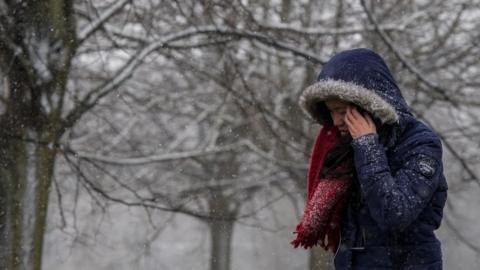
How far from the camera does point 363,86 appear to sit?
8.91 ft

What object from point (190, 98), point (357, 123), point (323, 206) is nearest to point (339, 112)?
point (357, 123)

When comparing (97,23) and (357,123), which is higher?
(97,23)

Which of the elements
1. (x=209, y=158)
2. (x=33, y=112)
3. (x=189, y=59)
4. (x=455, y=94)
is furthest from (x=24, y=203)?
(x=209, y=158)

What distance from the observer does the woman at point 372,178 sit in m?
2.51

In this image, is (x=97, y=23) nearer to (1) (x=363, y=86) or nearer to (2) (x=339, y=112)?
(2) (x=339, y=112)

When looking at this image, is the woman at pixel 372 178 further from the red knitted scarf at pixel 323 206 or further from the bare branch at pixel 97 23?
the bare branch at pixel 97 23

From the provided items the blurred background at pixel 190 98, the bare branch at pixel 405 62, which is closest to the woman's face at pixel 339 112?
the blurred background at pixel 190 98

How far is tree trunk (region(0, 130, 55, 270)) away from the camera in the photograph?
6746 mm

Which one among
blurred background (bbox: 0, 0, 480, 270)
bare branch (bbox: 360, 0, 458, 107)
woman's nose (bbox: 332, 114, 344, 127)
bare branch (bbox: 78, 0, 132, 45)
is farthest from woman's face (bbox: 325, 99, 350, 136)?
bare branch (bbox: 360, 0, 458, 107)

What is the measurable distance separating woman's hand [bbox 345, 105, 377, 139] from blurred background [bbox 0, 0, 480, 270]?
4.39 meters

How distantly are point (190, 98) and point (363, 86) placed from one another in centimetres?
1009

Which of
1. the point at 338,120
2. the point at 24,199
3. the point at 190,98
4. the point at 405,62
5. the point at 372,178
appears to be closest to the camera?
the point at 372,178

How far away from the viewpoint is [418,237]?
2.61 metres

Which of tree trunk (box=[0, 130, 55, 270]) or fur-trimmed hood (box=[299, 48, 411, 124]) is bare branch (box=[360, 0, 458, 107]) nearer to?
tree trunk (box=[0, 130, 55, 270])
